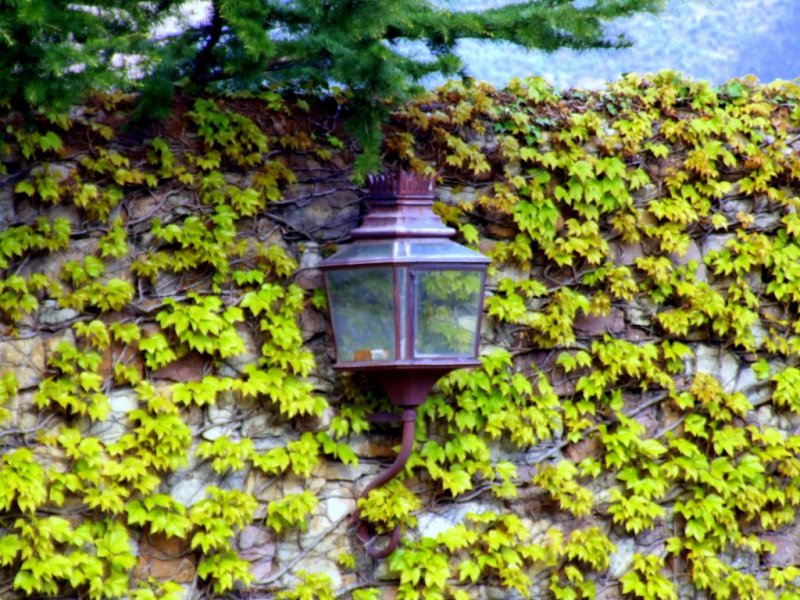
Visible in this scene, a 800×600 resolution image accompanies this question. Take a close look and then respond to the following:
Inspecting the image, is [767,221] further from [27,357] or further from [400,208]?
[27,357]

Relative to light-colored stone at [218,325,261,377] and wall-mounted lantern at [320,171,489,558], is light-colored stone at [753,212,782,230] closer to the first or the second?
wall-mounted lantern at [320,171,489,558]

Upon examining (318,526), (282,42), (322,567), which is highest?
(282,42)

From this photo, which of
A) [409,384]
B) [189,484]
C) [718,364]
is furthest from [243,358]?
[718,364]

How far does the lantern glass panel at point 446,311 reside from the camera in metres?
3.79

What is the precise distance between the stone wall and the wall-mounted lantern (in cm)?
20

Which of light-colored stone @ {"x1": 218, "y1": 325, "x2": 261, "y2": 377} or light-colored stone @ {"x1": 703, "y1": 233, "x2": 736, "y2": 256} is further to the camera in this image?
light-colored stone @ {"x1": 703, "y1": 233, "x2": 736, "y2": 256}

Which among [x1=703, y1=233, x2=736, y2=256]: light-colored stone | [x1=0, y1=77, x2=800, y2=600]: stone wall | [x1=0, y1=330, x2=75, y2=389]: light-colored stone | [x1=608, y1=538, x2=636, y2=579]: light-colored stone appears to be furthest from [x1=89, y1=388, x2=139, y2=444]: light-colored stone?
[x1=703, y1=233, x2=736, y2=256]: light-colored stone

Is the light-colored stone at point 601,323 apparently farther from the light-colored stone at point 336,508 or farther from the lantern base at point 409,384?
the light-colored stone at point 336,508

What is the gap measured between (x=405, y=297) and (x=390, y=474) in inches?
24.8

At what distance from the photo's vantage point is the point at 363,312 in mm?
3852

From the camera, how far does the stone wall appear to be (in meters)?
3.75

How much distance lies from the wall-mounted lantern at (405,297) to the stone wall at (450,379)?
20 centimetres

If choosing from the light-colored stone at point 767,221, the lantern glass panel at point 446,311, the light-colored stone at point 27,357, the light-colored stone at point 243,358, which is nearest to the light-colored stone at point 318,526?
the light-colored stone at point 243,358

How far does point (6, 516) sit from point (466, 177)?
6.33 ft
